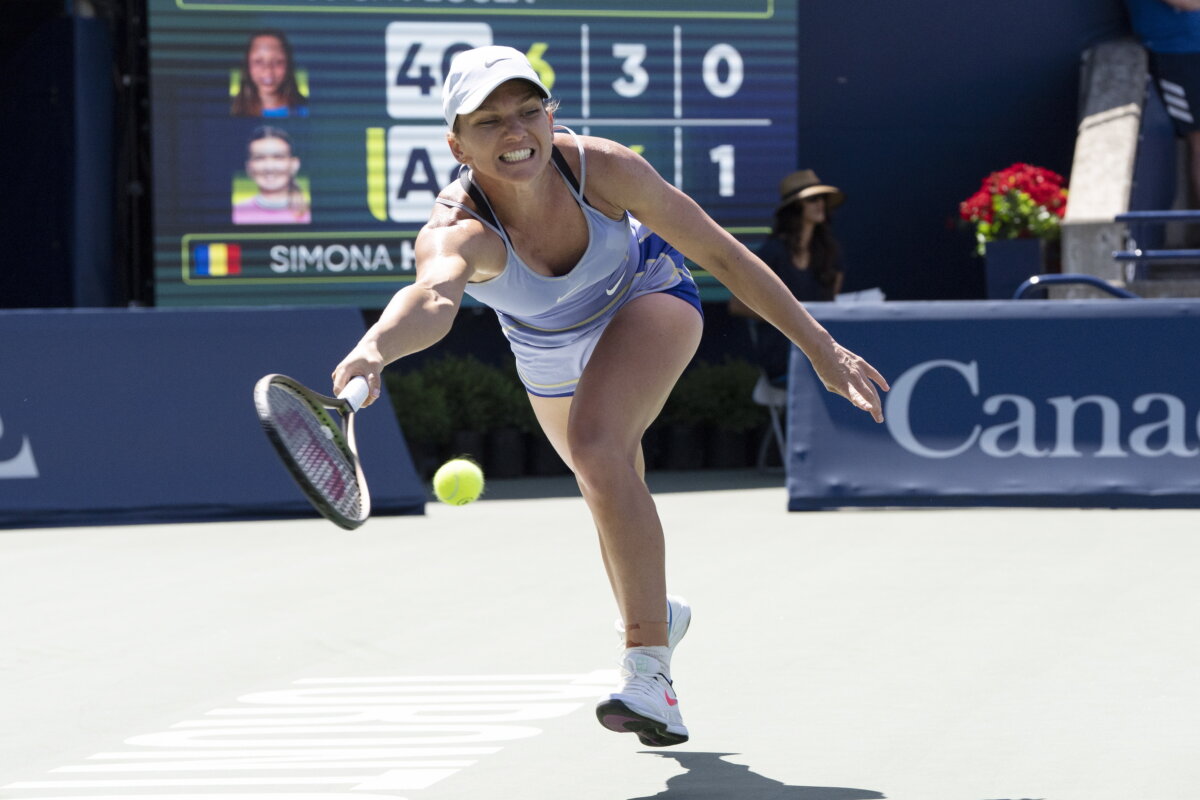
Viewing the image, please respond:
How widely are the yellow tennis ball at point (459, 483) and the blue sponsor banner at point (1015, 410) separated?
15.5 ft

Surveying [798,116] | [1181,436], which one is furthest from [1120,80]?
[1181,436]

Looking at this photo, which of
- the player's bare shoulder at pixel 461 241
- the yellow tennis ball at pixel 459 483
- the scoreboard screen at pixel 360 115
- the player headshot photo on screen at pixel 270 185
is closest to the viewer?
the player's bare shoulder at pixel 461 241

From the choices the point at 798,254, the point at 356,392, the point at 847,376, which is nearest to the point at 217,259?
the point at 798,254

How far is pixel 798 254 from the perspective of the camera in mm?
12344

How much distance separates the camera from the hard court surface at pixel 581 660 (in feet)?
15.4

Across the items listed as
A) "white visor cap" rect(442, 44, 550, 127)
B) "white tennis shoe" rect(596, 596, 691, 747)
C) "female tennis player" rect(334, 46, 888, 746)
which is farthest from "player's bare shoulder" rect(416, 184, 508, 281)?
"white tennis shoe" rect(596, 596, 691, 747)

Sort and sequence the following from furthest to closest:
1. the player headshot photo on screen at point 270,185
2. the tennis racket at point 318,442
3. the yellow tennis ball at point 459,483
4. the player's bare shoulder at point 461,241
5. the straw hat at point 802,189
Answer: the player headshot photo on screen at point 270,185 → the straw hat at point 802,189 → the yellow tennis ball at point 459,483 → the player's bare shoulder at point 461,241 → the tennis racket at point 318,442

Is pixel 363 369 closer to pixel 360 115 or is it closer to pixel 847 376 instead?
pixel 847 376

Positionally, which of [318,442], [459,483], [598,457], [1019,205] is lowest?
[459,483]

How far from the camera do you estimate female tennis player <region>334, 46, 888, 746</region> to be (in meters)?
4.47

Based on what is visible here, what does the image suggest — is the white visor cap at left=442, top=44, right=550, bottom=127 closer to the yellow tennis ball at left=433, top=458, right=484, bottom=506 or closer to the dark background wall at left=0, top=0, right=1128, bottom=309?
the yellow tennis ball at left=433, top=458, right=484, bottom=506

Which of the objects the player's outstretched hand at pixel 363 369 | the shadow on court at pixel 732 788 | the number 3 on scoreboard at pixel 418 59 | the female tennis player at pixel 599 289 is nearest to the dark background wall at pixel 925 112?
the number 3 on scoreboard at pixel 418 59

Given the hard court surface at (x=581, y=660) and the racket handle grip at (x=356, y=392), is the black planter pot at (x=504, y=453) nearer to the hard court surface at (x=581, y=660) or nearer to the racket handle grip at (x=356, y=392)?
the hard court surface at (x=581, y=660)

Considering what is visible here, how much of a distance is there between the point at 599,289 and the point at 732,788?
1324 millimetres
